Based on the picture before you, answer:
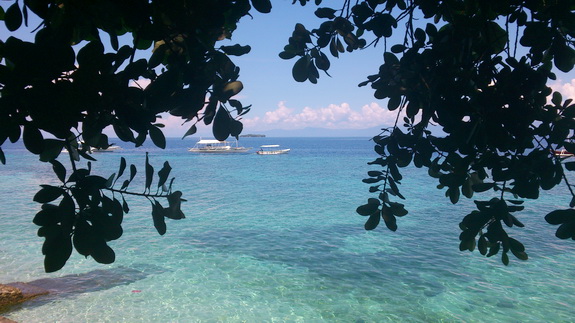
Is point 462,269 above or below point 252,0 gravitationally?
below

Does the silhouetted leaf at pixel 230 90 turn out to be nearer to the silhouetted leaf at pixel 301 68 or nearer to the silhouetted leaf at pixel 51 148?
the silhouetted leaf at pixel 51 148

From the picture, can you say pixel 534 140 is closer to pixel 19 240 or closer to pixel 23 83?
pixel 23 83

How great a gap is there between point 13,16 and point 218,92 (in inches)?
24.0

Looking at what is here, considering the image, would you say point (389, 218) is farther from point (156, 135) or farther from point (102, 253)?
point (102, 253)

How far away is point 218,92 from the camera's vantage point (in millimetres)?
1276

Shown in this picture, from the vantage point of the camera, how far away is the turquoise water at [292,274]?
29.4 feet

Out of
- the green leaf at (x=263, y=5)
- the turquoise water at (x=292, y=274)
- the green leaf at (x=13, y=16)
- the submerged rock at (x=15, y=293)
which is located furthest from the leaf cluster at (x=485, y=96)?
the submerged rock at (x=15, y=293)

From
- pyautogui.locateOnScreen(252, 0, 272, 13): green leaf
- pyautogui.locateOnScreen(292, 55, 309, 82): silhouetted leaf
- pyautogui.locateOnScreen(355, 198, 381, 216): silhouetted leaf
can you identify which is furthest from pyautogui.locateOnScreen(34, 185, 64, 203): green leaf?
pyautogui.locateOnScreen(355, 198, 381, 216): silhouetted leaf

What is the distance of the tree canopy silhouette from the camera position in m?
0.99

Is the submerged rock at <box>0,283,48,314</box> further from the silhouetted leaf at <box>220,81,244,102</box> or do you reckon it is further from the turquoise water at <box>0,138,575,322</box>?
the silhouetted leaf at <box>220,81,244,102</box>

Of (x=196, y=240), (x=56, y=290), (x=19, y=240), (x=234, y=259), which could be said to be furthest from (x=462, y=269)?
(x=19, y=240)

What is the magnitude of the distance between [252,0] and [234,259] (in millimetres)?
12081

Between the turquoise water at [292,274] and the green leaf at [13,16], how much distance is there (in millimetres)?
8490

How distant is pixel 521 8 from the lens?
171 centimetres
